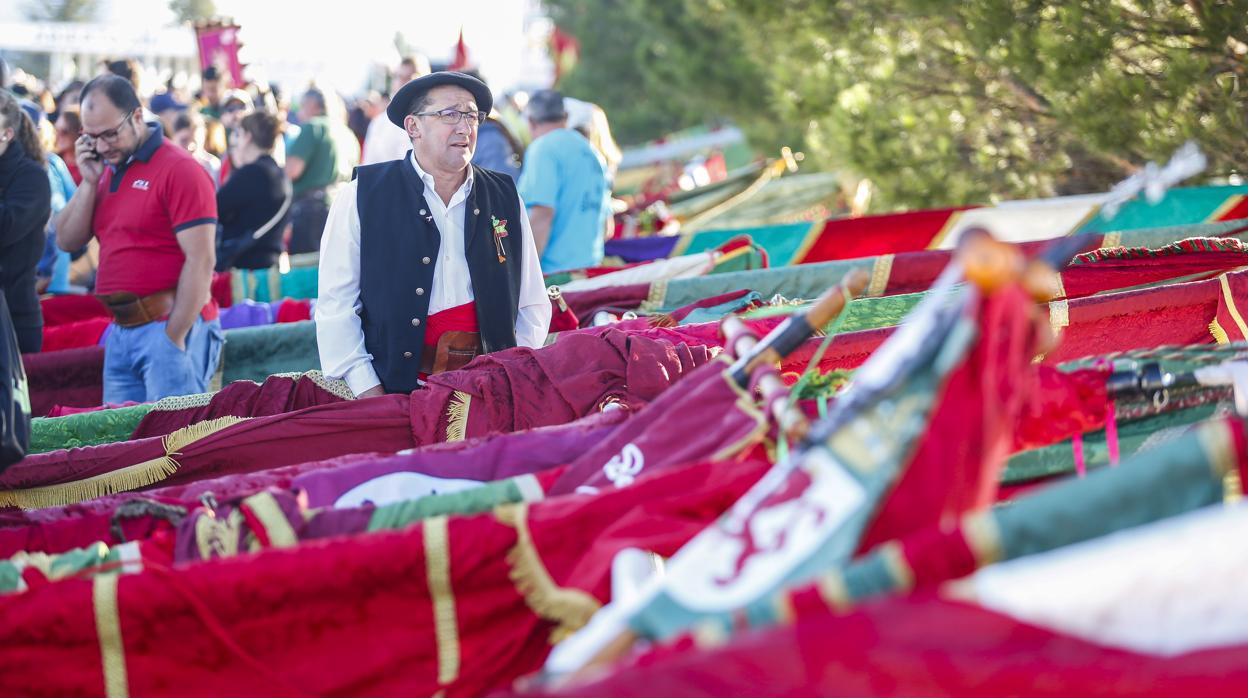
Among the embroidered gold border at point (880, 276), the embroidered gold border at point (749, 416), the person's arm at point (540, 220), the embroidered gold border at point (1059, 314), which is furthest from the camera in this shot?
the person's arm at point (540, 220)

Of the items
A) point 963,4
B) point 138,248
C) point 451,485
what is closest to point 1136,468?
point 451,485

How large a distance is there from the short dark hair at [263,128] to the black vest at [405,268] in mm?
2627

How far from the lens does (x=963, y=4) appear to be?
627cm

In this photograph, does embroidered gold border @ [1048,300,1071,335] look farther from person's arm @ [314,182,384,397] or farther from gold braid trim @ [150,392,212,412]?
gold braid trim @ [150,392,212,412]

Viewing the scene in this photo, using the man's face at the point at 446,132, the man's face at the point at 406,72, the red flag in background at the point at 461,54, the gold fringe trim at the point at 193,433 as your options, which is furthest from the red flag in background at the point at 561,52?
the gold fringe trim at the point at 193,433

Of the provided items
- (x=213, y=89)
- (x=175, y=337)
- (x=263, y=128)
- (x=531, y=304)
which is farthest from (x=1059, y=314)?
(x=213, y=89)

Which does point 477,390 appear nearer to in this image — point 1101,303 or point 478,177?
point 478,177

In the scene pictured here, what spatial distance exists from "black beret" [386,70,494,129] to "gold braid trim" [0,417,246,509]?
107 cm

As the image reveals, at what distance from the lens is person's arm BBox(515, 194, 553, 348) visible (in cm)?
395

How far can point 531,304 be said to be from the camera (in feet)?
13.1

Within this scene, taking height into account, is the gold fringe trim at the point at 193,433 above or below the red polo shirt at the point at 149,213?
below

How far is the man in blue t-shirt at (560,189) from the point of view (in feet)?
19.5

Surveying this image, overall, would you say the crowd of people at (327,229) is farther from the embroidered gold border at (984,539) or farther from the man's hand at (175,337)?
the embroidered gold border at (984,539)

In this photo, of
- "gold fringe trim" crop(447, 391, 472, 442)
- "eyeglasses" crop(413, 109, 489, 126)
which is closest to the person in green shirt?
"eyeglasses" crop(413, 109, 489, 126)
